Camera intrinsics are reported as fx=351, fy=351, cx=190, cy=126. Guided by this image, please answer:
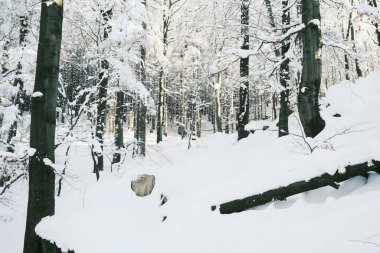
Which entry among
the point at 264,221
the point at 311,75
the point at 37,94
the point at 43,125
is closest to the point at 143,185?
the point at 43,125

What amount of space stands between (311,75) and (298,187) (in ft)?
12.0

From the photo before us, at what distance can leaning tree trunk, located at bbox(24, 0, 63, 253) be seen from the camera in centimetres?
483

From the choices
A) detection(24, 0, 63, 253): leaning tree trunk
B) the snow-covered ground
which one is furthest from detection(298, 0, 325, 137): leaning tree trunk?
detection(24, 0, 63, 253): leaning tree trunk

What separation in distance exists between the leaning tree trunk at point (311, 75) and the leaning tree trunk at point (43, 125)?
16.0 feet

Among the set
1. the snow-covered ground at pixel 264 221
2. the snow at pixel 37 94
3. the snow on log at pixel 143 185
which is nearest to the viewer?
the snow-covered ground at pixel 264 221

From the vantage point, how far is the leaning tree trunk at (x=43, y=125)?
4828 millimetres

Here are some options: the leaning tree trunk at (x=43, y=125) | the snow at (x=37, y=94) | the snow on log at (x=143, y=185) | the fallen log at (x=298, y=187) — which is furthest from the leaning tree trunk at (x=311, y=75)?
the snow at (x=37, y=94)

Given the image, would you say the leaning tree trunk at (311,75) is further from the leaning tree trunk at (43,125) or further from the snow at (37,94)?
the snow at (37,94)

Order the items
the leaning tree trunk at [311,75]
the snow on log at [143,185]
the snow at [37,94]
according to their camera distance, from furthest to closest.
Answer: the snow on log at [143,185]
the leaning tree trunk at [311,75]
the snow at [37,94]

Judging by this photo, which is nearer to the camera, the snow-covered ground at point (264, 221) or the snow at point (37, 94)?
the snow-covered ground at point (264, 221)

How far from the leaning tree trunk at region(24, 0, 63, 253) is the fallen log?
7.79 feet

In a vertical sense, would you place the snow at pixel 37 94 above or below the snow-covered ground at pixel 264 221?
above

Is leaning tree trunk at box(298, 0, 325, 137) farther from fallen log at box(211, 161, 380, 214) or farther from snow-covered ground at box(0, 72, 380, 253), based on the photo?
fallen log at box(211, 161, 380, 214)

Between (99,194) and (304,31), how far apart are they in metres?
6.53
